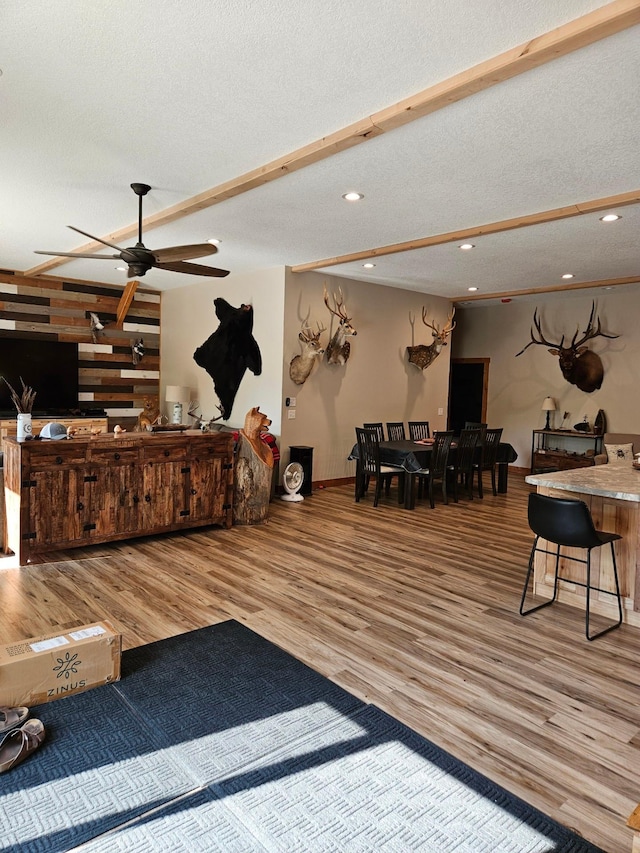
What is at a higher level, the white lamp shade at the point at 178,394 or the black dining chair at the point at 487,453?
the white lamp shade at the point at 178,394

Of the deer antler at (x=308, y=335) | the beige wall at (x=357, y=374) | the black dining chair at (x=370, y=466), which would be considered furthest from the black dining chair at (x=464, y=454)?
the deer antler at (x=308, y=335)

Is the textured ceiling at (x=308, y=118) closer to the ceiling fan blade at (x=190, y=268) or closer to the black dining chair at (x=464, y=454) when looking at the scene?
the ceiling fan blade at (x=190, y=268)

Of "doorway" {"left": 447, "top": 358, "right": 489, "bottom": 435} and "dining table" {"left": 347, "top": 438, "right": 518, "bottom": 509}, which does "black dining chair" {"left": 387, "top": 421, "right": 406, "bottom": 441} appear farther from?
"doorway" {"left": 447, "top": 358, "right": 489, "bottom": 435}

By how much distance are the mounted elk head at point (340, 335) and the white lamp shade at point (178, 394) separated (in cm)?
241

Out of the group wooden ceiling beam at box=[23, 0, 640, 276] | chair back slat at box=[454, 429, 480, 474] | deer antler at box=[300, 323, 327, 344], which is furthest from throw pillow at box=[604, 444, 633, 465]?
wooden ceiling beam at box=[23, 0, 640, 276]

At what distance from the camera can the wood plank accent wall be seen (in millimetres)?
8258

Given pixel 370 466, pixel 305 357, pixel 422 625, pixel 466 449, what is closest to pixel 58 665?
pixel 422 625

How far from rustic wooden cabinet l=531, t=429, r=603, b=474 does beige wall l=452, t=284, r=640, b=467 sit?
10.4 inches

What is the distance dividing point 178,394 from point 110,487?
3979 mm

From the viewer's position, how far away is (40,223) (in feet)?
18.7

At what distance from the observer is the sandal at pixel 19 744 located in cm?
222

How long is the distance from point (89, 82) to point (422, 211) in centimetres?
283

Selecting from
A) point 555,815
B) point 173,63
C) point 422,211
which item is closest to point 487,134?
point 422,211

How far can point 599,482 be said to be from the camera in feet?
12.5
